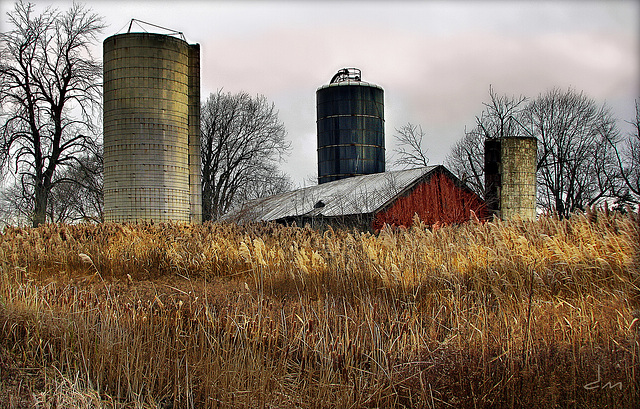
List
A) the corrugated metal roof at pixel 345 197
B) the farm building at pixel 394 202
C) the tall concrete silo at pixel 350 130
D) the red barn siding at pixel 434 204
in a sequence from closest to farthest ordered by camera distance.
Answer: the farm building at pixel 394 202, the red barn siding at pixel 434 204, the corrugated metal roof at pixel 345 197, the tall concrete silo at pixel 350 130

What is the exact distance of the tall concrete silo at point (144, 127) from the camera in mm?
20109

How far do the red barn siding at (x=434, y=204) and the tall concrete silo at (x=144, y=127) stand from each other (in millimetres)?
7545

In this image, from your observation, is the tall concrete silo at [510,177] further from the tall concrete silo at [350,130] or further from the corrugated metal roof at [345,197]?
the tall concrete silo at [350,130]

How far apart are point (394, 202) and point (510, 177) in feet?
21.7

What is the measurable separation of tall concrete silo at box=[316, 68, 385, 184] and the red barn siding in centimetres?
917

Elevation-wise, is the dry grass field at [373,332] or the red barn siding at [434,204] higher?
the red barn siding at [434,204]

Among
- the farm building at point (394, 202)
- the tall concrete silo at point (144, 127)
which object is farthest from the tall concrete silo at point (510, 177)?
the tall concrete silo at point (144, 127)

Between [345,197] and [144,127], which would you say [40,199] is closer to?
[144,127]

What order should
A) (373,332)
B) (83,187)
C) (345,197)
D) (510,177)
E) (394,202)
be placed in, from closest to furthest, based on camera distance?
(373,332), (394,202), (345,197), (510,177), (83,187)

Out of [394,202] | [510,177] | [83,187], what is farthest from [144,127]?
[83,187]

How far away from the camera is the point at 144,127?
20.0 m

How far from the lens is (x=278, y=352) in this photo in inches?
221

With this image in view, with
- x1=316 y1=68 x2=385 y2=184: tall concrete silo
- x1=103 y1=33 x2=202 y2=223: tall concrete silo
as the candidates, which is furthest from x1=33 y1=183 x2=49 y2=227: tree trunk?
x1=316 y1=68 x2=385 y2=184: tall concrete silo

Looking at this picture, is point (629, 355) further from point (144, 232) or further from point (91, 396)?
point (144, 232)
